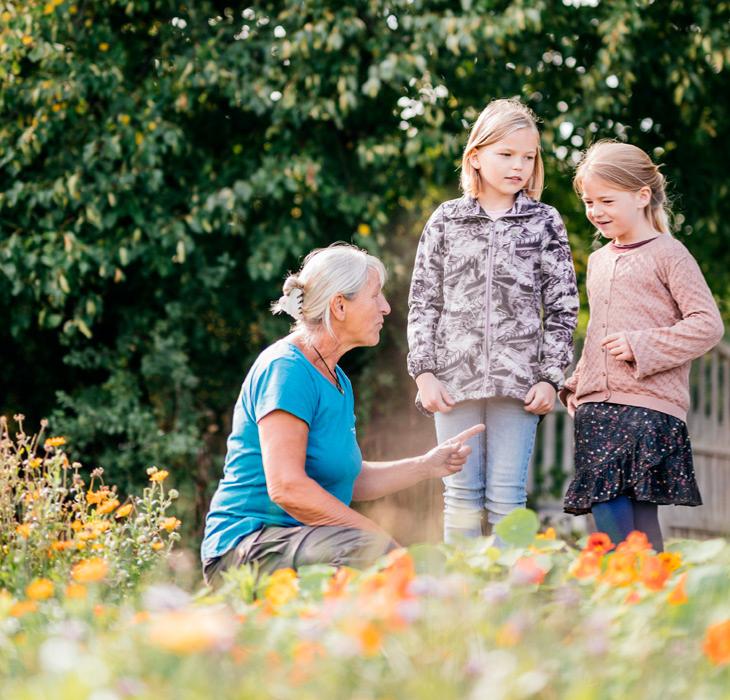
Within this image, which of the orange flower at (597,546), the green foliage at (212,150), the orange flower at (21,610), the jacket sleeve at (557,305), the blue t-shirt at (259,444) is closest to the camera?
the orange flower at (21,610)

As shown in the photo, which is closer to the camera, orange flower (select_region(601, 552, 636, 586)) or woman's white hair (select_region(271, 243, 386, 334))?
orange flower (select_region(601, 552, 636, 586))

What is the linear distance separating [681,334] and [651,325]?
0.14 m

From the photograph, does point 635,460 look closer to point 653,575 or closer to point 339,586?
point 653,575

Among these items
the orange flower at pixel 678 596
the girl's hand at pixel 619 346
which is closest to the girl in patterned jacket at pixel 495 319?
the girl's hand at pixel 619 346

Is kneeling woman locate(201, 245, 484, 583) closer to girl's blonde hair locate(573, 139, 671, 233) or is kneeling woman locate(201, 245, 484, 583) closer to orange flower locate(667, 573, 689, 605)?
girl's blonde hair locate(573, 139, 671, 233)

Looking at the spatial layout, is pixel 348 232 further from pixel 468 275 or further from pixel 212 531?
pixel 212 531

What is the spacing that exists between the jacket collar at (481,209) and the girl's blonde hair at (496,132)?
0.04 metres

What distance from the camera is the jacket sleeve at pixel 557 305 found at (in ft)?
11.0

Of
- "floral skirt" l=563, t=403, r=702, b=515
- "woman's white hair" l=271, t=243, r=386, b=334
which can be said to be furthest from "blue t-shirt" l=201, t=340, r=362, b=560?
"floral skirt" l=563, t=403, r=702, b=515

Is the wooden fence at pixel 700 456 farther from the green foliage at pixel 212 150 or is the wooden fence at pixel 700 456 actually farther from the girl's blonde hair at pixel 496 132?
the girl's blonde hair at pixel 496 132

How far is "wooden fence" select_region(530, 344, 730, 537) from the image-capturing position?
771 centimetres

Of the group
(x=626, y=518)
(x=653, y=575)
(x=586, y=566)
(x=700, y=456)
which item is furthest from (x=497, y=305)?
(x=700, y=456)

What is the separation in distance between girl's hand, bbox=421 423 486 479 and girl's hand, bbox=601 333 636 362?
533 mm

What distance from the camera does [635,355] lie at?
3.26 m
